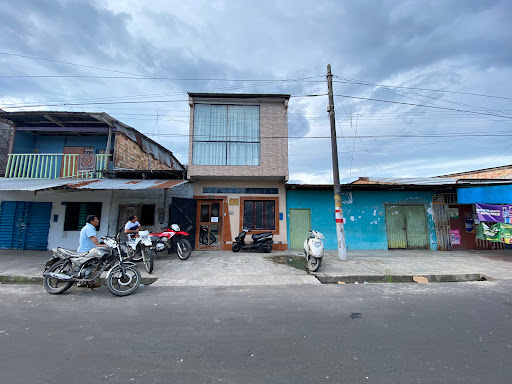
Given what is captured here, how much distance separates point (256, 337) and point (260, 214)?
28.1ft

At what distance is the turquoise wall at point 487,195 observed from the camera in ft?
31.2

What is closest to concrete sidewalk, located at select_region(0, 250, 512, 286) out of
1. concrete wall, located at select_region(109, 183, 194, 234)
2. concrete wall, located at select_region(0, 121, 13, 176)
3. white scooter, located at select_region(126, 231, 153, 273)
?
white scooter, located at select_region(126, 231, 153, 273)

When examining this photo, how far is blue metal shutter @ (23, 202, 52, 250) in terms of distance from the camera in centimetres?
1102

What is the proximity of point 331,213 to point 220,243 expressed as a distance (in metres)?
5.66

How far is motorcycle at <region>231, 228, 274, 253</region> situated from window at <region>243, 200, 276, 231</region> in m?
0.82

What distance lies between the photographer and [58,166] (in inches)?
458

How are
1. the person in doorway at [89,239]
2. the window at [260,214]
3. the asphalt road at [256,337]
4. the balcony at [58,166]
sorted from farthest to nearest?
the window at [260,214]
the balcony at [58,166]
the person in doorway at [89,239]
the asphalt road at [256,337]

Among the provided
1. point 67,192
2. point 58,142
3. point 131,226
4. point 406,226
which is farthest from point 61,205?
point 406,226

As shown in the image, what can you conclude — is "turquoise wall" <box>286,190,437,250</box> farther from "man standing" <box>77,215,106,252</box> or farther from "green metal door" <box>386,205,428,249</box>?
"man standing" <box>77,215,106,252</box>

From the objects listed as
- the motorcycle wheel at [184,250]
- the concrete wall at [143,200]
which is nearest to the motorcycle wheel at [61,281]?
the motorcycle wheel at [184,250]

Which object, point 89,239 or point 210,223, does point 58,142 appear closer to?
point 210,223

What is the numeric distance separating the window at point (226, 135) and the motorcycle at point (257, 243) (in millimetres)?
3229

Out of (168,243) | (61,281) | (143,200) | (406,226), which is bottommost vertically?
(61,281)

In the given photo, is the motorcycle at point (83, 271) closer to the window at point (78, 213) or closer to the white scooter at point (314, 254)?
the white scooter at point (314, 254)
